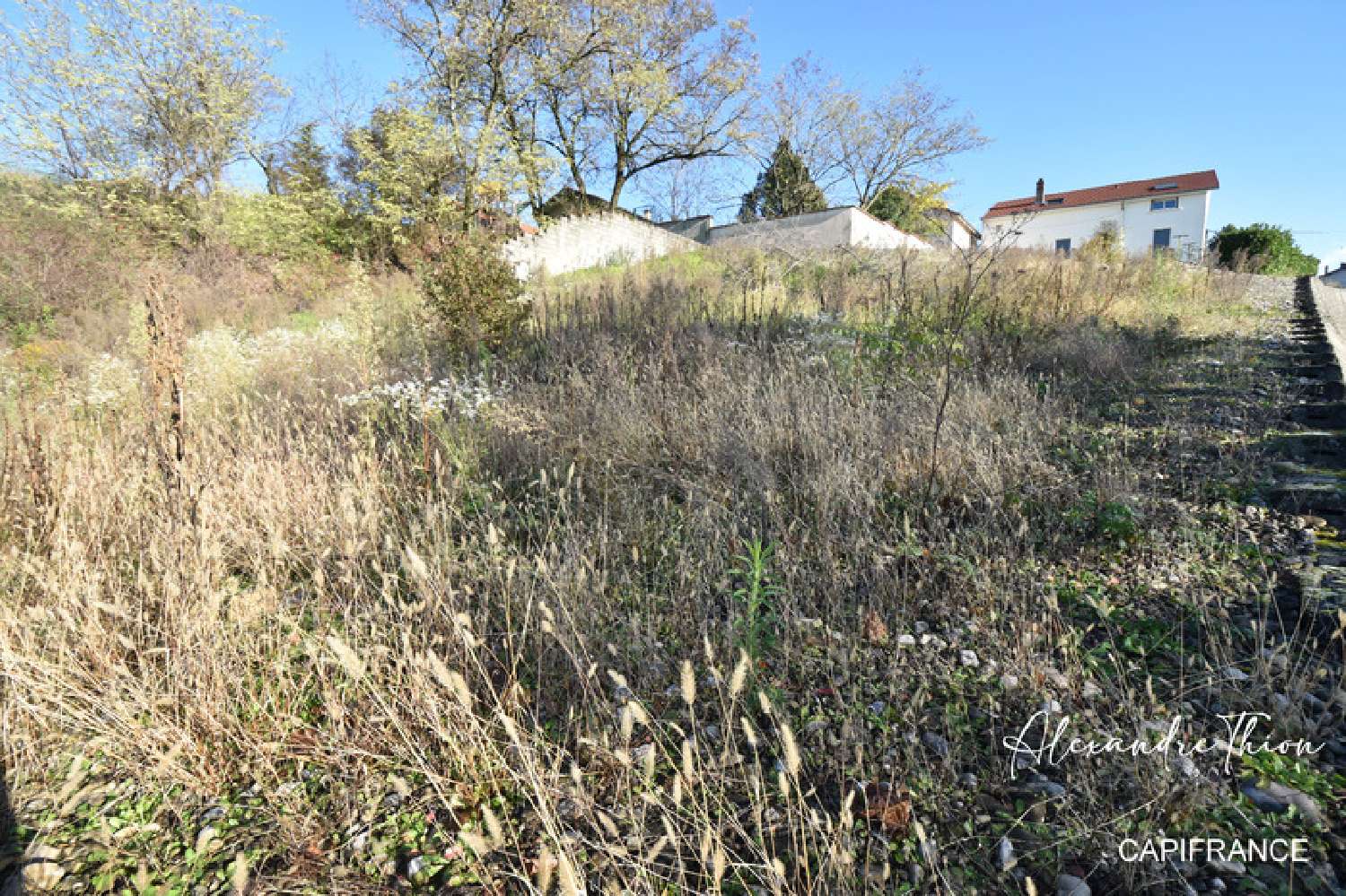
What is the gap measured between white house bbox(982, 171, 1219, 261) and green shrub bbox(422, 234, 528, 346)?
148 ft

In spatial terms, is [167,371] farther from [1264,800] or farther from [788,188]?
[788,188]

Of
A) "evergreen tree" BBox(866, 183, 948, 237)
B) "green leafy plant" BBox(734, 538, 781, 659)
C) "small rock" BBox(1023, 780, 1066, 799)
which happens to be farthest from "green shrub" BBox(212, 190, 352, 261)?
"evergreen tree" BBox(866, 183, 948, 237)

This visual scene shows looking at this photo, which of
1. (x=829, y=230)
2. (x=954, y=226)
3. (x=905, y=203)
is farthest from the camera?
(x=954, y=226)

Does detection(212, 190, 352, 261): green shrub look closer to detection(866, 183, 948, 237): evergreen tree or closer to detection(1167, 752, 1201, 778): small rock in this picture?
detection(1167, 752, 1201, 778): small rock

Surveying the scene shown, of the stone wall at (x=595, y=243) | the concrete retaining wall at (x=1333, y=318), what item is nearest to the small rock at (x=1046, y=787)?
the concrete retaining wall at (x=1333, y=318)

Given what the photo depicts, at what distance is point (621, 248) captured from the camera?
20.2 m

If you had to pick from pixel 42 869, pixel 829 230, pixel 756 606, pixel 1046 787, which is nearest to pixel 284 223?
pixel 829 230

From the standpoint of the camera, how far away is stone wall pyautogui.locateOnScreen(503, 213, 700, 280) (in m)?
18.6

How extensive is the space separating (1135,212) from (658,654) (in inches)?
2343

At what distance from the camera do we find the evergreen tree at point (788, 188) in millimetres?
33094

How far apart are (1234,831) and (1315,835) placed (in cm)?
16

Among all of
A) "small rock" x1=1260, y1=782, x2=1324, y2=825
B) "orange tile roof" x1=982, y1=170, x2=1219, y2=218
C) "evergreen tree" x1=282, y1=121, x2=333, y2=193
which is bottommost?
"small rock" x1=1260, y1=782, x2=1324, y2=825

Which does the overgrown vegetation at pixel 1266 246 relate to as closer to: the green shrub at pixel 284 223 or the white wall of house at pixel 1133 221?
the white wall of house at pixel 1133 221

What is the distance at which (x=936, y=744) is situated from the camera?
65.6 inches
